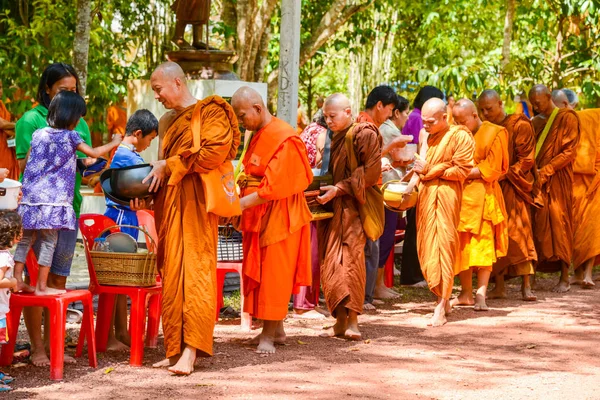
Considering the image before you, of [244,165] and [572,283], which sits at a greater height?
[244,165]

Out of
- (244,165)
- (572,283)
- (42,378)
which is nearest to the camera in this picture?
(42,378)

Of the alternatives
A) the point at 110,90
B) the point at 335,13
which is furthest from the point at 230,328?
the point at 335,13

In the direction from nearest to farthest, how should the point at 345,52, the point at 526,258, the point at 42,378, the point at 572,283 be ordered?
the point at 42,378 → the point at 526,258 → the point at 572,283 → the point at 345,52

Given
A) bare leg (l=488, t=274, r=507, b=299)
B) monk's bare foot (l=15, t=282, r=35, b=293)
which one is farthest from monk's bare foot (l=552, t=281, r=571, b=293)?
monk's bare foot (l=15, t=282, r=35, b=293)

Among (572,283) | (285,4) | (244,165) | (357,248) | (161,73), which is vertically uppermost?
(285,4)

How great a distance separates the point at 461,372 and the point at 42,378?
9.39 feet

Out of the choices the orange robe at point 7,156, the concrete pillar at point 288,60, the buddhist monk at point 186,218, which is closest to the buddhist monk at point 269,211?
the buddhist monk at point 186,218

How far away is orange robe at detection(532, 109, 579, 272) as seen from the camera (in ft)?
36.7

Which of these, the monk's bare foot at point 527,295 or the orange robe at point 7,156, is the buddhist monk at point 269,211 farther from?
the monk's bare foot at point 527,295

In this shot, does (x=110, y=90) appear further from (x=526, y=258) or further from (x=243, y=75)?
(x=526, y=258)

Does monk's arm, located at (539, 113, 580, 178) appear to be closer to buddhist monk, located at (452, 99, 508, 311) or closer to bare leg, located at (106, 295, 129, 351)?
buddhist monk, located at (452, 99, 508, 311)

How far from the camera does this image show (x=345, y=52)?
1030 inches

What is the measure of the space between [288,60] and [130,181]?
3608 mm

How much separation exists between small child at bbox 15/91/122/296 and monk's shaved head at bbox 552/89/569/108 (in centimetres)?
670
